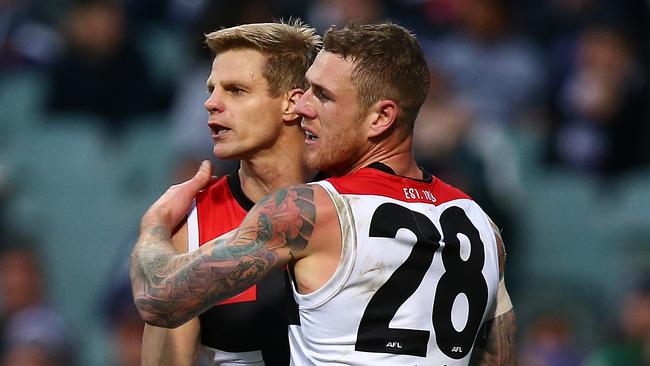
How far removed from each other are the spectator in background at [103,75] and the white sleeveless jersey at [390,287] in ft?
18.1

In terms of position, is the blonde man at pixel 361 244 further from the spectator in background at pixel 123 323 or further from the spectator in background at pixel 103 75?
the spectator in background at pixel 103 75

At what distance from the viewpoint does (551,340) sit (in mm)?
7910

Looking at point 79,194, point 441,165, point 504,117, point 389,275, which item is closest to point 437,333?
point 389,275

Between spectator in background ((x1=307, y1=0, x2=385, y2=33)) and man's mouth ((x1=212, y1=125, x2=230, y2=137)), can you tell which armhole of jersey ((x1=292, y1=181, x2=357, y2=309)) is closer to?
man's mouth ((x1=212, y1=125, x2=230, y2=137))

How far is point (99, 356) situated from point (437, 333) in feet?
17.0

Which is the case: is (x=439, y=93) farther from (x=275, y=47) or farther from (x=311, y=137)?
(x=311, y=137)

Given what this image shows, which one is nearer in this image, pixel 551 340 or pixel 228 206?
pixel 228 206

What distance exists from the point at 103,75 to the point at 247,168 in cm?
486

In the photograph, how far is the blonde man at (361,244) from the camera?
3.73m

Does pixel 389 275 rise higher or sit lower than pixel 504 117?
lower

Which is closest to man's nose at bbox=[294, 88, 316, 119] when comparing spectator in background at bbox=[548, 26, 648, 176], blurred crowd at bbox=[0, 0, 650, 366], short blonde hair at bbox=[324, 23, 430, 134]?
short blonde hair at bbox=[324, 23, 430, 134]

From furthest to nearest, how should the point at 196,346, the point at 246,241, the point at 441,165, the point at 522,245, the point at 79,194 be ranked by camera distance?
the point at 79,194 < the point at 522,245 < the point at 441,165 < the point at 196,346 < the point at 246,241

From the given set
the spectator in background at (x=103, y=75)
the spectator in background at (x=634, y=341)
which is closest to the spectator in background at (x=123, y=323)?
the spectator in background at (x=103, y=75)

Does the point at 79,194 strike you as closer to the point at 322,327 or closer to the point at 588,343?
the point at 588,343
